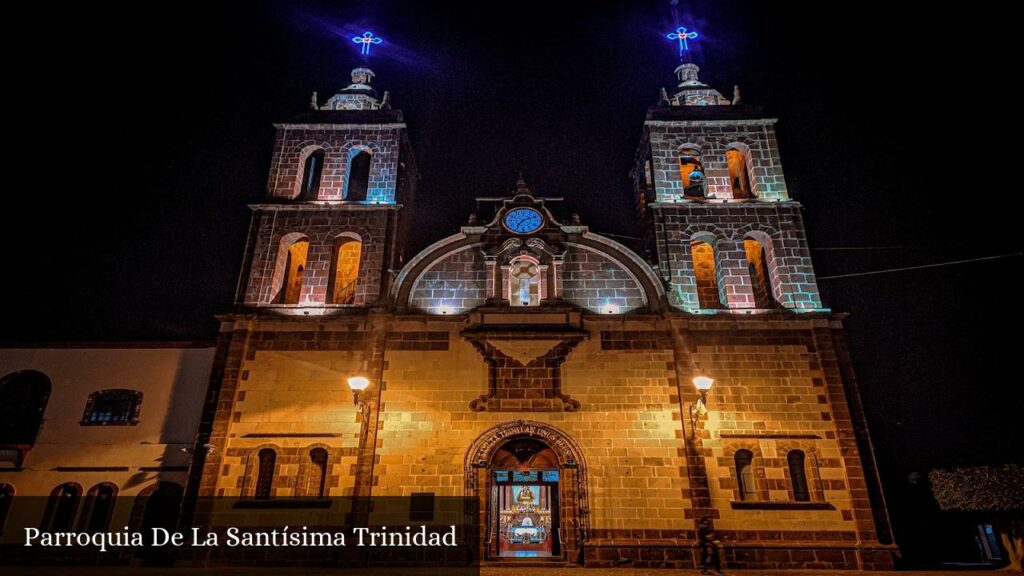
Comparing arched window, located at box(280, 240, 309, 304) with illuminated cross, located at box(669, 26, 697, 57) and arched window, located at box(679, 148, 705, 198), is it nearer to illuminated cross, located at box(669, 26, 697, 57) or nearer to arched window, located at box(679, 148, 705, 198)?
arched window, located at box(679, 148, 705, 198)

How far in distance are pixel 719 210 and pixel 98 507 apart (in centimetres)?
2081

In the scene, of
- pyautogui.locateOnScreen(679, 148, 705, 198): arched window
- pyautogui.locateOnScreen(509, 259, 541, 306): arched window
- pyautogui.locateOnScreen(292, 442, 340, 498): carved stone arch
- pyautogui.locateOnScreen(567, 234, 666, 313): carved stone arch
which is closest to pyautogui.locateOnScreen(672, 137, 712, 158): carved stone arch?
pyautogui.locateOnScreen(679, 148, 705, 198): arched window

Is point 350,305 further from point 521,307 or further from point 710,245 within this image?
point 710,245

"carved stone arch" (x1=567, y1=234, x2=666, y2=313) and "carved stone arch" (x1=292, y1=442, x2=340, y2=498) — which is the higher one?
"carved stone arch" (x1=567, y1=234, x2=666, y2=313)

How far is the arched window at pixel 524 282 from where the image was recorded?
17812 mm

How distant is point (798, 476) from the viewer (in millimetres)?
15219

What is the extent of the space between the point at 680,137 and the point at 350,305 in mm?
12534

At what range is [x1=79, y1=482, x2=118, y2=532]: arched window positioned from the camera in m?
16.6

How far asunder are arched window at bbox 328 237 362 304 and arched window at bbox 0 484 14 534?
1055 cm

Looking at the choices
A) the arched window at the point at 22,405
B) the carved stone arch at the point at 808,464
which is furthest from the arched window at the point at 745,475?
the arched window at the point at 22,405

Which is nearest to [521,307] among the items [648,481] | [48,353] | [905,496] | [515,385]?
[515,385]

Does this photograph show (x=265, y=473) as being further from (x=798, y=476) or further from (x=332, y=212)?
(x=798, y=476)

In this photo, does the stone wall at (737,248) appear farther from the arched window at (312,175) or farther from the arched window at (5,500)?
the arched window at (5,500)

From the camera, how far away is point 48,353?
18.7 meters
